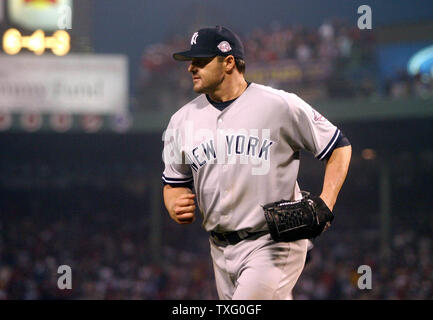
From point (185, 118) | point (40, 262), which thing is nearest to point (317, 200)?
point (185, 118)

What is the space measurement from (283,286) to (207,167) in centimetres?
61

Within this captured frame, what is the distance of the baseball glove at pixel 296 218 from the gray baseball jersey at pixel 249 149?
0.38 ft

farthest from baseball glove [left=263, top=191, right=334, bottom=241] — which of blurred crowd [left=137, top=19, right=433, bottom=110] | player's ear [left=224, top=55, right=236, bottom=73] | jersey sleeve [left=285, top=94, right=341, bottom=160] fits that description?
blurred crowd [left=137, top=19, right=433, bottom=110]

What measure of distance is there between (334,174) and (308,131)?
0.22 metres

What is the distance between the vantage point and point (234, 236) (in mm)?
3111

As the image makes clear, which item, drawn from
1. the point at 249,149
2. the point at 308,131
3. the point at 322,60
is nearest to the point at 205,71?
the point at 249,149

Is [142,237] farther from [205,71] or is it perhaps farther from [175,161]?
[205,71]

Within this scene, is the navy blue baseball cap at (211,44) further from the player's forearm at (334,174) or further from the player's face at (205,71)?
the player's forearm at (334,174)

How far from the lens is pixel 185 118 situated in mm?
3221

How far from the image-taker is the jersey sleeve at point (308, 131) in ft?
10.1

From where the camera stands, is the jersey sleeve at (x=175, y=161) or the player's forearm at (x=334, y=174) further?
the jersey sleeve at (x=175, y=161)

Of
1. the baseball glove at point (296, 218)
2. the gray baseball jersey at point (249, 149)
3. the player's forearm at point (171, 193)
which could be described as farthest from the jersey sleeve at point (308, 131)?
the player's forearm at point (171, 193)

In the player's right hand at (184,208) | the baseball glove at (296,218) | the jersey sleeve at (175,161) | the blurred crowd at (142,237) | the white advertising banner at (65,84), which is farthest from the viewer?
the white advertising banner at (65,84)
